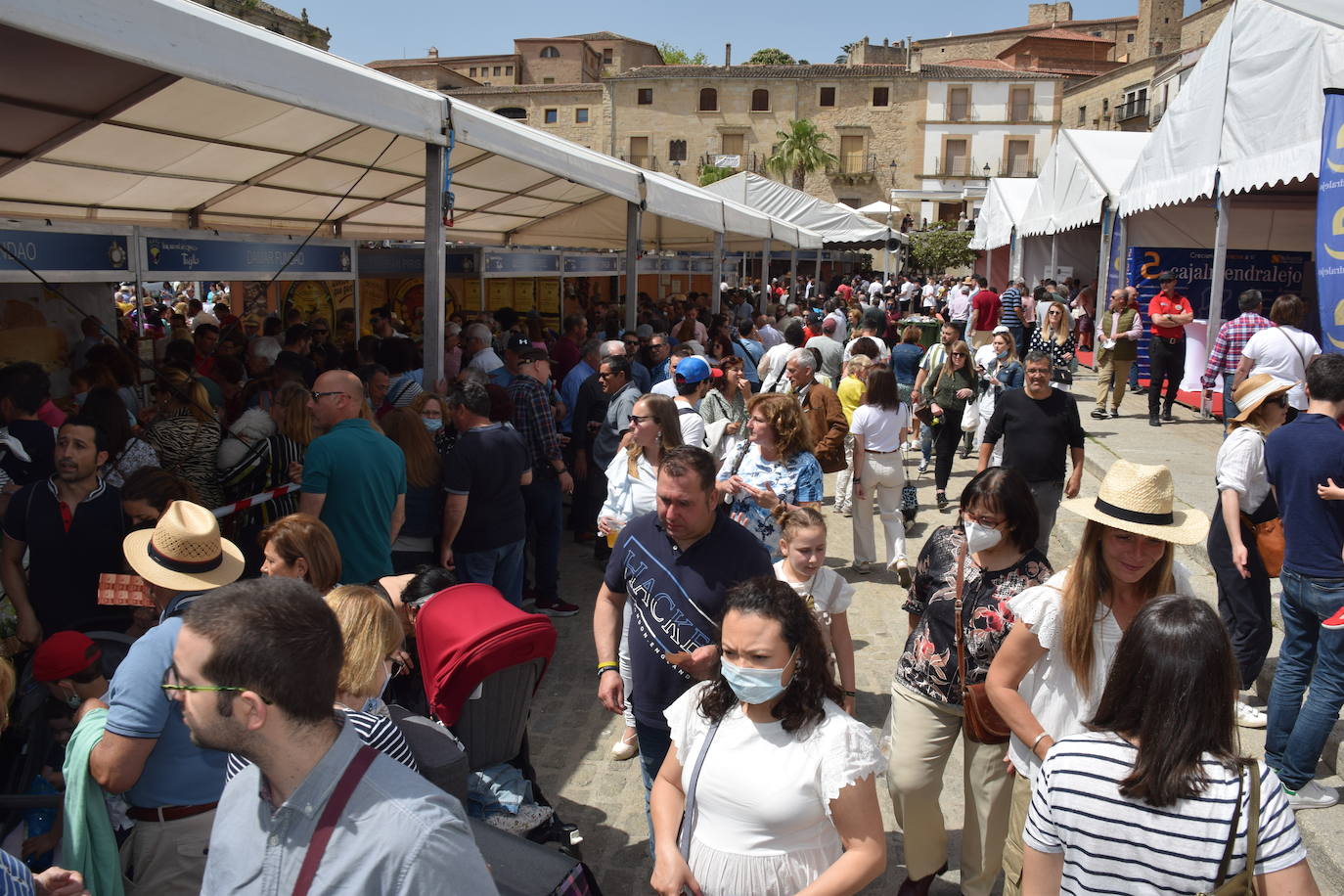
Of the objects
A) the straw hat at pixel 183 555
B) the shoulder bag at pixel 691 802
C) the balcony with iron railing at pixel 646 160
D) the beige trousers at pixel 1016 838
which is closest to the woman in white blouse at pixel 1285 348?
the beige trousers at pixel 1016 838

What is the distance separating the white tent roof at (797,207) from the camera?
68.5ft

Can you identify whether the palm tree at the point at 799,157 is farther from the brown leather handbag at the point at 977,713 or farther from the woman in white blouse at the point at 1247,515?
the brown leather handbag at the point at 977,713

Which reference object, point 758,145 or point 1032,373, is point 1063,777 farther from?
point 758,145

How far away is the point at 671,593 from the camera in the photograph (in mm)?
3182

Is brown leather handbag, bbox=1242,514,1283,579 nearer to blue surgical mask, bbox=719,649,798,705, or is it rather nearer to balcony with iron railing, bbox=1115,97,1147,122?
blue surgical mask, bbox=719,649,798,705

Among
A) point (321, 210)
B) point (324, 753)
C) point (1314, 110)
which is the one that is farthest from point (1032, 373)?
point (321, 210)

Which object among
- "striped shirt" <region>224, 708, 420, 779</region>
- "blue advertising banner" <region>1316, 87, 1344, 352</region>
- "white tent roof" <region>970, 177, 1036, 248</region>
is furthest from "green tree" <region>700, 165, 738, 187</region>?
"striped shirt" <region>224, 708, 420, 779</region>

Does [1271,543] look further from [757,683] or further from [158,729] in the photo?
[158,729]

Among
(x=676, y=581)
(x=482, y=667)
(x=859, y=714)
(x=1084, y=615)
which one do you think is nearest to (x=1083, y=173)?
(x=859, y=714)

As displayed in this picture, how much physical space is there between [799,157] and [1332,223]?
177 ft

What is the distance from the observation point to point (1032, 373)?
20.4 ft

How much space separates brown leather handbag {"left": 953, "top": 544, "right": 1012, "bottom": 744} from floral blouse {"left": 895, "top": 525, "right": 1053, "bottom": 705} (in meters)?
0.02

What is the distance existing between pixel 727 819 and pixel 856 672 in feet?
11.9

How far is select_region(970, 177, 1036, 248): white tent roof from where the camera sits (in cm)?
2353
